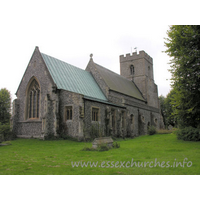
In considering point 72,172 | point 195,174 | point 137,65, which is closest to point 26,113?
point 72,172

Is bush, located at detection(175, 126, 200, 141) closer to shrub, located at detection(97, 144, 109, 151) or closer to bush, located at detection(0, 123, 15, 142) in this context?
shrub, located at detection(97, 144, 109, 151)

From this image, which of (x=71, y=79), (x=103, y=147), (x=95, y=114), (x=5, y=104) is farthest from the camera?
(x=5, y=104)

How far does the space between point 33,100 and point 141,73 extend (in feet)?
83.1

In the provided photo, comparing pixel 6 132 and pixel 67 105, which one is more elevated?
pixel 67 105

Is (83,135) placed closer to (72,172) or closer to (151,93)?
(72,172)

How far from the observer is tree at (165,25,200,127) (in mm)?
14281

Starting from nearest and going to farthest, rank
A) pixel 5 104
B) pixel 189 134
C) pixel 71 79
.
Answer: pixel 189 134
pixel 71 79
pixel 5 104

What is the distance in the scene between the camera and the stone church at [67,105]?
735 inches

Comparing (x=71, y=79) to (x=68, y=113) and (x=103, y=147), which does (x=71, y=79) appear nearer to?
(x=68, y=113)

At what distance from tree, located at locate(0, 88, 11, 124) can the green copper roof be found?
18976 millimetres

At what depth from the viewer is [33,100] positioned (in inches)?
834

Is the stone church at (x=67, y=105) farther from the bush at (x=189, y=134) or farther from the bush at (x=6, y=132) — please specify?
the bush at (x=189, y=134)

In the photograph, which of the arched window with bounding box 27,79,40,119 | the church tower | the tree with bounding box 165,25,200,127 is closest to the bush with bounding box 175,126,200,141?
the tree with bounding box 165,25,200,127

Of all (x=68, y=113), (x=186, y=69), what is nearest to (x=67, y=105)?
(x=68, y=113)
